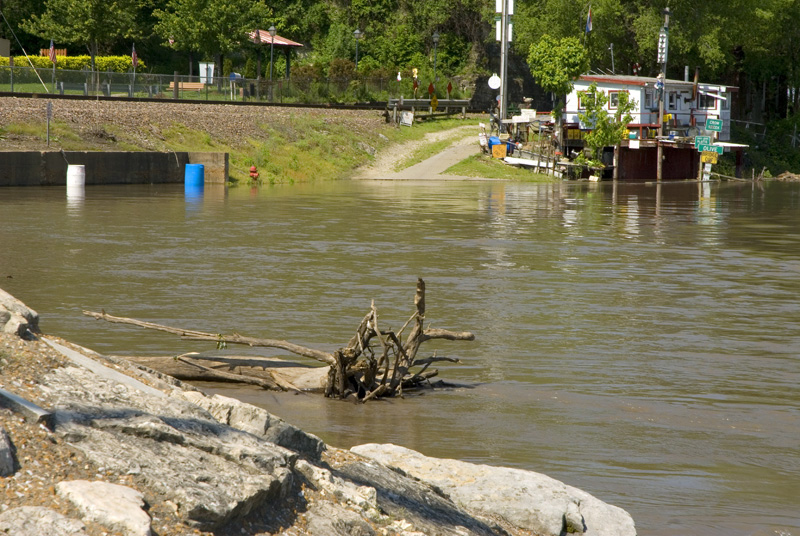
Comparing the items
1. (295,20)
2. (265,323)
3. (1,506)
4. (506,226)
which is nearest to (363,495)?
(1,506)

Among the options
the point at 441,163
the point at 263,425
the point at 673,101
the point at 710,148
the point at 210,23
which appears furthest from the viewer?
the point at 673,101

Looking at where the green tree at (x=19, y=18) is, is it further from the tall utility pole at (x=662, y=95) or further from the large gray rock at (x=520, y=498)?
the large gray rock at (x=520, y=498)

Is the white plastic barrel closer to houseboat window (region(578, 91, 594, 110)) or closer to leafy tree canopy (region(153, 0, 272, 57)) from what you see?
leafy tree canopy (region(153, 0, 272, 57))

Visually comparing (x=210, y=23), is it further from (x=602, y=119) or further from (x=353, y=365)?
(x=353, y=365)

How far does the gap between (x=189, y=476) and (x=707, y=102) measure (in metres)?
67.3

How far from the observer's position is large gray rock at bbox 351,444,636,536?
5992mm

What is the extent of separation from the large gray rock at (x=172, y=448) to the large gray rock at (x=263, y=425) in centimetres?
28

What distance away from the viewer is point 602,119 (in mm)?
56719

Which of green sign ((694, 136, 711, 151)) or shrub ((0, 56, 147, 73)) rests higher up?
shrub ((0, 56, 147, 73))

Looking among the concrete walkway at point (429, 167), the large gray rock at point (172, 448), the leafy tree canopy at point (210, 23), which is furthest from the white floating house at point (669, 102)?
the large gray rock at point (172, 448)

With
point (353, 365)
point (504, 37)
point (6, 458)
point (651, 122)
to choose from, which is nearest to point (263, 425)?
point (6, 458)

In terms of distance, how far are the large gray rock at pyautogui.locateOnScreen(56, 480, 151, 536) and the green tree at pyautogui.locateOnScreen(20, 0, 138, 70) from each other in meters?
59.1

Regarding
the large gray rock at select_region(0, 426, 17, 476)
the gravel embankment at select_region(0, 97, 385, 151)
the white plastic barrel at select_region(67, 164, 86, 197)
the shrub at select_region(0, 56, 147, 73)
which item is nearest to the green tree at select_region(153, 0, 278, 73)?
the shrub at select_region(0, 56, 147, 73)

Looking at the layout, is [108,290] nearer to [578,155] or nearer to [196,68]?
[578,155]
